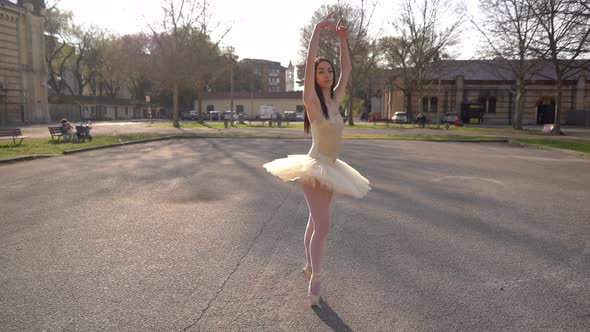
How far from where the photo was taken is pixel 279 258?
490 cm

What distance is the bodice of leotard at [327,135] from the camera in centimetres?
375

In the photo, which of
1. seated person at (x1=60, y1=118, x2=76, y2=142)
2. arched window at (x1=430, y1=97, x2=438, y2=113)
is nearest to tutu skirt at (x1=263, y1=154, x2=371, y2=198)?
seated person at (x1=60, y1=118, x2=76, y2=142)

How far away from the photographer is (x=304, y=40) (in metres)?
47.0

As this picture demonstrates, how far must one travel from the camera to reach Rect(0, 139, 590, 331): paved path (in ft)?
11.5

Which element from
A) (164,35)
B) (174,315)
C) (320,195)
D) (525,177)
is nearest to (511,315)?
(320,195)

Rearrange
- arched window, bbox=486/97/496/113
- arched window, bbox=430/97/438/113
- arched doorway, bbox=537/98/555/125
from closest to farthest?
1. arched doorway, bbox=537/98/555/125
2. arched window, bbox=486/97/496/113
3. arched window, bbox=430/97/438/113

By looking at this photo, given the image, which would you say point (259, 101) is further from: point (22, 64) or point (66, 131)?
point (66, 131)

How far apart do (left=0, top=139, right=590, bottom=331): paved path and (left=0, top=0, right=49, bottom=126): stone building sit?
119 feet

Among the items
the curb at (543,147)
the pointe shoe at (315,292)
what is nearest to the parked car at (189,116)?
the curb at (543,147)

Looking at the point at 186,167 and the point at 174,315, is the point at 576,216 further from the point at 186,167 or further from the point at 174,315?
the point at 186,167

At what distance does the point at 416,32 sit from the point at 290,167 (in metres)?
48.1

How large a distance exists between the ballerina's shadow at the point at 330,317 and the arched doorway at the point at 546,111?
5968cm

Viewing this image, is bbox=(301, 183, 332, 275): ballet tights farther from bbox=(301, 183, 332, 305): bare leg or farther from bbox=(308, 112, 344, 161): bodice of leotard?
bbox=(308, 112, 344, 161): bodice of leotard

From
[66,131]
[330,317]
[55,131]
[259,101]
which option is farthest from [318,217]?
[259,101]
